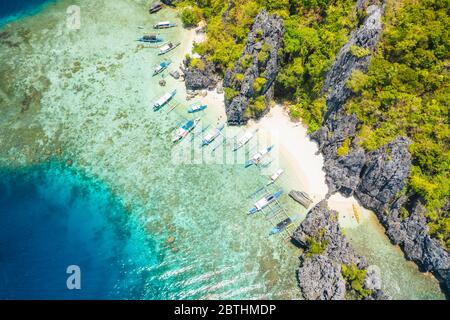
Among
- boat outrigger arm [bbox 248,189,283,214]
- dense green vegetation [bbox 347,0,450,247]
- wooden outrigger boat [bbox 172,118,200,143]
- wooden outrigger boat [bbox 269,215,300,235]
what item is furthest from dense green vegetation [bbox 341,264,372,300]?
wooden outrigger boat [bbox 172,118,200,143]

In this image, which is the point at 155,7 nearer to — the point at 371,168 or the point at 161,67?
the point at 161,67

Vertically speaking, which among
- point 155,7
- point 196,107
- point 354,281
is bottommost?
point 354,281

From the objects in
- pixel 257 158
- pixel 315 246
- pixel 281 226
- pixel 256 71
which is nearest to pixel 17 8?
pixel 256 71

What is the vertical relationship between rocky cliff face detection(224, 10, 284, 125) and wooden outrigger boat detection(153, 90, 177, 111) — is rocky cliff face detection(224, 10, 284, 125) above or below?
above

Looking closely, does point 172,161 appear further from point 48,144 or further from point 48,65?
point 48,65

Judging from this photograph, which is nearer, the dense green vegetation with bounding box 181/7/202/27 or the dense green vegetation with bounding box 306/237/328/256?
the dense green vegetation with bounding box 306/237/328/256

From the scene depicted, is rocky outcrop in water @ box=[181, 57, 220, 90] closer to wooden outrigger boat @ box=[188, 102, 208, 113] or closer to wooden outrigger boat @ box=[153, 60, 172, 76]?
wooden outrigger boat @ box=[188, 102, 208, 113]

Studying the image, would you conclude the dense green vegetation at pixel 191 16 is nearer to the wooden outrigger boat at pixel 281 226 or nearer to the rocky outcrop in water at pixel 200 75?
the rocky outcrop in water at pixel 200 75
